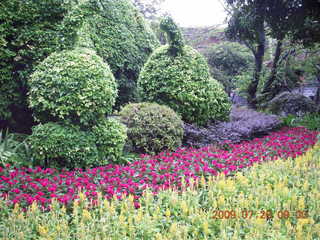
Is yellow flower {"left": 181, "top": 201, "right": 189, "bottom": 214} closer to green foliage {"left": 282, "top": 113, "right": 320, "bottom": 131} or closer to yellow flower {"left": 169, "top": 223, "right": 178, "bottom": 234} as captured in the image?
yellow flower {"left": 169, "top": 223, "right": 178, "bottom": 234}

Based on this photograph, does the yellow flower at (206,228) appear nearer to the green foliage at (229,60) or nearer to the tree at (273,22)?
the tree at (273,22)

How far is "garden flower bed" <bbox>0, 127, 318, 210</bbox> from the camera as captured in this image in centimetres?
388

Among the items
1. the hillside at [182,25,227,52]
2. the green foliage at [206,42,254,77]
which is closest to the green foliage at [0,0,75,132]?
the green foliage at [206,42,254,77]

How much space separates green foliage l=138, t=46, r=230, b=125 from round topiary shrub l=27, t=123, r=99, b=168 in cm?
267

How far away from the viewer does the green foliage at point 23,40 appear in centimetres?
570

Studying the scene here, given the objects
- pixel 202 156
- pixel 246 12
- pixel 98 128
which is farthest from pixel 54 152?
pixel 246 12

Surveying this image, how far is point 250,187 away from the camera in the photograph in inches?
164

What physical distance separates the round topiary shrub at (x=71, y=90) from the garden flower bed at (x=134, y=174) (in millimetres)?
868

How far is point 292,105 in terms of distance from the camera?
10281 millimetres

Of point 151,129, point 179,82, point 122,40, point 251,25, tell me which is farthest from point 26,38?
point 251,25

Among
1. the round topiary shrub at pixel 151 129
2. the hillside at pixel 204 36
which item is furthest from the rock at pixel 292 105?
the hillside at pixel 204 36

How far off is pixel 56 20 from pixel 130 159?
3025 millimetres

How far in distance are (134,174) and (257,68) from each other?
8.93 meters

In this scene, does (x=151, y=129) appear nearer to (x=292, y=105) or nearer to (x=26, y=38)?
(x=26, y=38)
